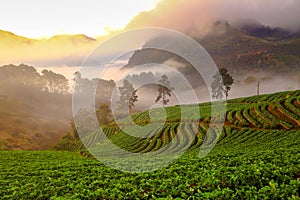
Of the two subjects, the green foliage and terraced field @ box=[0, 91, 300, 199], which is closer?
terraced field @ box=[0, 91, 300, 199]


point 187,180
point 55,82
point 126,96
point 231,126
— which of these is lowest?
point 187,180

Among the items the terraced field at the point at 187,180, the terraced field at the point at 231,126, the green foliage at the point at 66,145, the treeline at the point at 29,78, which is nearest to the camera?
the terraced field at the point at 187,180

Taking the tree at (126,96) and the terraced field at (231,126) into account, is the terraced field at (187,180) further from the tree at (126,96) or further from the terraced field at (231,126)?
the tree at (126,96)

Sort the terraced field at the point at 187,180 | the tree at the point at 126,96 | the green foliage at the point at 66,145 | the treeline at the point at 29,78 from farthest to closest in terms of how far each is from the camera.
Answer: the treeline at the point at 29,78
the tree at the point at 126,96
the green foliage at the point at 66,145
the terraced field at the point at 187,180

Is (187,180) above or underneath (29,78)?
underneath

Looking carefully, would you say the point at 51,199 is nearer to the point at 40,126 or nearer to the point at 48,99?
the point at 40,126

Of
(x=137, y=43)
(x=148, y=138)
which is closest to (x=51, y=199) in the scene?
(x=137, y=43)

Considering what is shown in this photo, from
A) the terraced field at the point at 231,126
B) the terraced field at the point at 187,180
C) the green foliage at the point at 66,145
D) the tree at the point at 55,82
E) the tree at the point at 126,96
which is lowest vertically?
the green foliage at the point at 66,145

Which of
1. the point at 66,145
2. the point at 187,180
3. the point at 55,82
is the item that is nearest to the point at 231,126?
the point at 187,180

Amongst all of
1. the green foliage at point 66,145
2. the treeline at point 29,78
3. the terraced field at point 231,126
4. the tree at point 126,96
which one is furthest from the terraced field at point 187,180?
the treeline at point 29,78

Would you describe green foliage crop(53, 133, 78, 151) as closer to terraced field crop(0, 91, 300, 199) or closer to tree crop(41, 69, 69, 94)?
terraced field crop(0, 91, 300, 199)

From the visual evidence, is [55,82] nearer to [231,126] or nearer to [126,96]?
[126,96]

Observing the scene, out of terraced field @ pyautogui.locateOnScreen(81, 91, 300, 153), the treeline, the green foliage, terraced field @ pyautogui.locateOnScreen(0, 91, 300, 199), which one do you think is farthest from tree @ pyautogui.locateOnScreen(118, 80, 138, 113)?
the treeline

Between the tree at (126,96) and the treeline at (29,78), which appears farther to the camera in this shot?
the treeline at (29,78)
